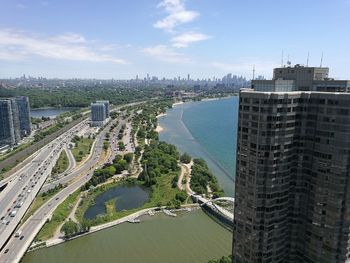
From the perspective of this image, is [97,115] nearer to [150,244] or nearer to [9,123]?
[9,123]

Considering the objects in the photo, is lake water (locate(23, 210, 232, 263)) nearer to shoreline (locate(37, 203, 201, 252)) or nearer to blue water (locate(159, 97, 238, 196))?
shoreline (locate(37, 203, 201, 252))

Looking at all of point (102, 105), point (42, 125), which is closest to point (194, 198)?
point (102, 105)

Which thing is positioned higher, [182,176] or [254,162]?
[254,162]

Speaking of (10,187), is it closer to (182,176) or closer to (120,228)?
(120,228)

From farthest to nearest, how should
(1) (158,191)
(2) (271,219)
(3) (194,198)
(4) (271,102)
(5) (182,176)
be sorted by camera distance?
1. (5) (182,176)
2. (1) (158,191)
3. (3) (194,198)
4. (2) (271,219)
5. (4) (271,102)

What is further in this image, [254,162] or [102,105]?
[102,105]

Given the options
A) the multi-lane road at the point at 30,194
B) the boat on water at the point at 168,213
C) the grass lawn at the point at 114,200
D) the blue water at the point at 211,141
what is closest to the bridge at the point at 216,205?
the grass lawn at the point at 114,200

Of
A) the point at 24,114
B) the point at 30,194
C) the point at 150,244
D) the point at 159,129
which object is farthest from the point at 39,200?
the point at 159,129
